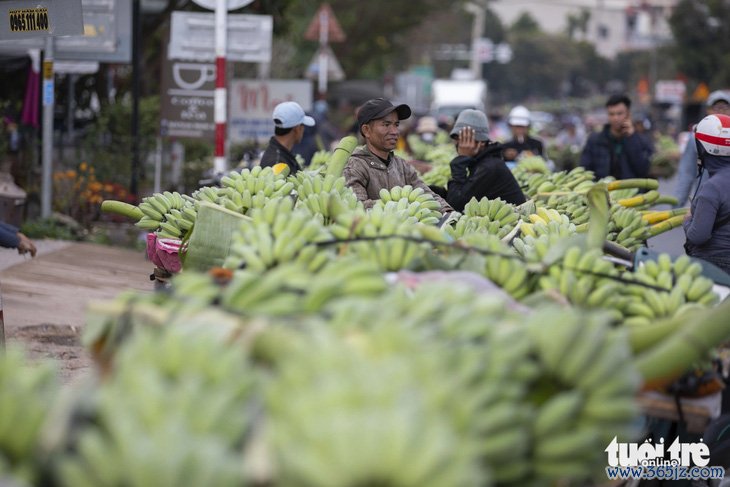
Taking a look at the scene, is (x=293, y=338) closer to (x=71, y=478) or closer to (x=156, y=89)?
(x=71, y=478)

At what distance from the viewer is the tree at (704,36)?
49781 millimetres

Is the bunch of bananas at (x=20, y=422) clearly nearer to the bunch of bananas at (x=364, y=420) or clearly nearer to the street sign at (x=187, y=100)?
the bunch of bananas at (x=364, y=420)

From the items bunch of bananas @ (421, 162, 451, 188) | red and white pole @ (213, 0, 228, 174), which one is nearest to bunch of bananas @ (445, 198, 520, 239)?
bunch of bananas @ (421, 162, 451, 188)

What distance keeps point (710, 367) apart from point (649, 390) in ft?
1.21

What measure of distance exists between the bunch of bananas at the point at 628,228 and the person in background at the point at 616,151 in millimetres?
4996

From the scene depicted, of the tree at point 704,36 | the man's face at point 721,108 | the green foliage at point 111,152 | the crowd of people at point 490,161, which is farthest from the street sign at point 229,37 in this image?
the tree at point 704,36

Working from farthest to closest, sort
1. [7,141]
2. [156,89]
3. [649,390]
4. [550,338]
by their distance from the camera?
1. [156,89]
2. [7,141]
3. [649,390]
4. [550,338]

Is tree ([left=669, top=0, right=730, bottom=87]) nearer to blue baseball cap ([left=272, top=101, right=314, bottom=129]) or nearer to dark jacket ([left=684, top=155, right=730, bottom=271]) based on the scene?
blue baseball cap ([left=272, top=101, right=314, bottom=129])

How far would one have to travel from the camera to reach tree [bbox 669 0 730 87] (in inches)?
1960

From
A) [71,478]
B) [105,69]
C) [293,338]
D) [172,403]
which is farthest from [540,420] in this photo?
[105,69]

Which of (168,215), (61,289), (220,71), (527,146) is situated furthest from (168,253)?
(527,146)

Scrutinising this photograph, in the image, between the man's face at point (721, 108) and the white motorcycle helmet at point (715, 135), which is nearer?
the white motorcycle helmet at point (715, 135)

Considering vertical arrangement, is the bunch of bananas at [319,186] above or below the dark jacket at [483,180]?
above

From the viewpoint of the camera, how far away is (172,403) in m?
2.64
